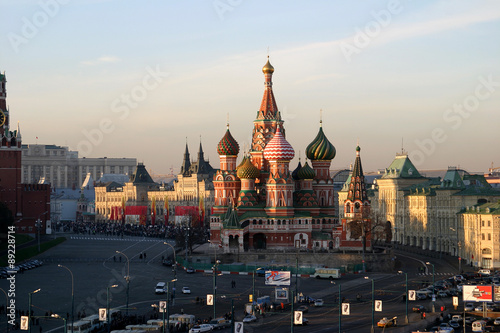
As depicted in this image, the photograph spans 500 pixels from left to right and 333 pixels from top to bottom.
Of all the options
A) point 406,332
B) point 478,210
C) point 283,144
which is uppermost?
point 283,144

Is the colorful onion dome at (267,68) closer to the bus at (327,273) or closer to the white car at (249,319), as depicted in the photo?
the bus at (327,273)

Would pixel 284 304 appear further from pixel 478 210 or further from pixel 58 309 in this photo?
pixel 478 210

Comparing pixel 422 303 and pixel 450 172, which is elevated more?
pixel 450 172

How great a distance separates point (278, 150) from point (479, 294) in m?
57.7

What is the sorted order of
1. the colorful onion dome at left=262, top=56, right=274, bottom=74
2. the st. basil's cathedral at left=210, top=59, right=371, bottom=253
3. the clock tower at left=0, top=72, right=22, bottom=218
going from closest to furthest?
the st. basil's cathedral at left=210, top=59, right=371, bottom=253, the colorful onion dome at left=262, top=56, right=274, bottom=74, the clock tower at left=0, top=72, right=22, bottom=218

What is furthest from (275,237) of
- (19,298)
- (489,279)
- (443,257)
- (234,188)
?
(19,298)

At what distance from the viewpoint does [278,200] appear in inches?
5089

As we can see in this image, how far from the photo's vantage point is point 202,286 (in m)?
101

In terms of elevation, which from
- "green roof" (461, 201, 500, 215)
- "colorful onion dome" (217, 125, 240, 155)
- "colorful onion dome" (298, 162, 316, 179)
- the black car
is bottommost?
the black car

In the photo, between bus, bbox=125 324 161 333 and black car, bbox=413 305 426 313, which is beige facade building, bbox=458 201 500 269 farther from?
bus, bbox=125 324 161 333

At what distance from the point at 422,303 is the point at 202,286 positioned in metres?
24.6

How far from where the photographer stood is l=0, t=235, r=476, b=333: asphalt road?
79.9 meters

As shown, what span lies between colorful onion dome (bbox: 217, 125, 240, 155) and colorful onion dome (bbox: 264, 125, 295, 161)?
9106 millimetres

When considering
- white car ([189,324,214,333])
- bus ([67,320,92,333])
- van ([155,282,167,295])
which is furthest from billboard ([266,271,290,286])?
bus ([67,320,92,333])
